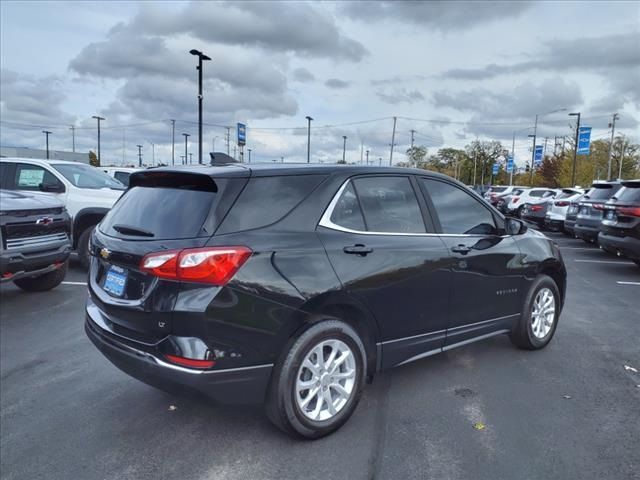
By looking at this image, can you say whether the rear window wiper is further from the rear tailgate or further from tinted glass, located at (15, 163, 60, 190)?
tinted glass, located at (15, 163, 60, 190)

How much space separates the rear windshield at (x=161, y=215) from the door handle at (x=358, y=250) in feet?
2.93

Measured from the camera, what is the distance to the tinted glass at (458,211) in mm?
3955

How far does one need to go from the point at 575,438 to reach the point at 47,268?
5.86 metres

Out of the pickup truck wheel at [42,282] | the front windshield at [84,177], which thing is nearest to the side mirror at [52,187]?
the front windshield at [84,177]

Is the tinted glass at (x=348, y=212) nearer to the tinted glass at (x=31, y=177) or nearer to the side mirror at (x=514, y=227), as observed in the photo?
the side mirror at (x=514, y=227)

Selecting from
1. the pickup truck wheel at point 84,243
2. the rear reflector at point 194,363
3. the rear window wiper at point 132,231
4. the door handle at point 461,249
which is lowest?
the pickup truck wheel at point 84,243

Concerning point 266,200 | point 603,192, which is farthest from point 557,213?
point 266,200

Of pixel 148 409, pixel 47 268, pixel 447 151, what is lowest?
pixel 148 409

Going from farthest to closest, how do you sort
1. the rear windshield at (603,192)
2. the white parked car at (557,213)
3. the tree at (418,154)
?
the tree at (418,154)
the white parked car at (557,213)
the rear windshield at (603,192)

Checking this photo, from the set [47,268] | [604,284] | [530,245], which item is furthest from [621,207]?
[47,268]

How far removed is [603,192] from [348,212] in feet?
37.6

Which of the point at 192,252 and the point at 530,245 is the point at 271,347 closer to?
the point at 192,252

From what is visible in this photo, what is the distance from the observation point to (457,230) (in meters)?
4.02

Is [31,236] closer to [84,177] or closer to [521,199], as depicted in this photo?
[84,177]
